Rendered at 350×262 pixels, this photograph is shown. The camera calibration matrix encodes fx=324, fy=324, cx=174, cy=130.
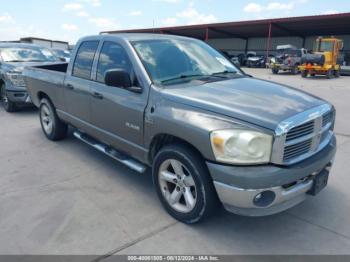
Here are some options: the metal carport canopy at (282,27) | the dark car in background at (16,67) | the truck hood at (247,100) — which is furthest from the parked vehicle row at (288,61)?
the truck hood at (247,100)

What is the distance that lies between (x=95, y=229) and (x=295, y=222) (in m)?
2.01

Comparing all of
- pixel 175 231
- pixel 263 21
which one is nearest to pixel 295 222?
pixel 175 231

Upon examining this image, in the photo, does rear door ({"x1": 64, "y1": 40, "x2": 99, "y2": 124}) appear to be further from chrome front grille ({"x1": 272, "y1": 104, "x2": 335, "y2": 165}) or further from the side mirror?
chrome front grille ({"x1": 272, "y1": 104, "x2": 335, "y2": 165})

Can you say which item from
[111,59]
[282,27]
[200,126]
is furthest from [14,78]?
[282,27]

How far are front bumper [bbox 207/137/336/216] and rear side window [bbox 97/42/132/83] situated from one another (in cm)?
176

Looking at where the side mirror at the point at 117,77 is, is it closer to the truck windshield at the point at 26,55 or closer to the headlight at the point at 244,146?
the headlight at the point at 244,146

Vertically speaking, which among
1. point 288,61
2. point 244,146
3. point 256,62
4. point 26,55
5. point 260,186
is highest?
point 26,55

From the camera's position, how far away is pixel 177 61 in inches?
151

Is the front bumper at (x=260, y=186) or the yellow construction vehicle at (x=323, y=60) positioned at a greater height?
the yellow construction vehicle at (x=323, y=60)

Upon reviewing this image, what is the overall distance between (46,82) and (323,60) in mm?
19576

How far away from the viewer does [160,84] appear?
3.46 meters

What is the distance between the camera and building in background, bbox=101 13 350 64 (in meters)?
31.7

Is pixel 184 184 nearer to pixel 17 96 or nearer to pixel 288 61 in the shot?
pixel 17 96

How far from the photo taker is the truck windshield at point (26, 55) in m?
9.08
